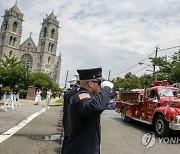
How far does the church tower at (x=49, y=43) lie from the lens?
108738 mm

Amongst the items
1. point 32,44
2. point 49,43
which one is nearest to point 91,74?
point 49,43

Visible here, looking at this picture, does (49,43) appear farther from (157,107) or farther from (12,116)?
(157,107)

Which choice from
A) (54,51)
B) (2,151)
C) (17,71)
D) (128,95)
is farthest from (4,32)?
(2,151)

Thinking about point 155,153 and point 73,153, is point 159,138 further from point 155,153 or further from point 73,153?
point 73,153

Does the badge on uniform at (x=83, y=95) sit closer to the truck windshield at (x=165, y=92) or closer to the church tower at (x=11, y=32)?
the truck windshield at (x=165, y=92)

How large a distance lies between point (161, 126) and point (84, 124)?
819 cm

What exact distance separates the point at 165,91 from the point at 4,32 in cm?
9858

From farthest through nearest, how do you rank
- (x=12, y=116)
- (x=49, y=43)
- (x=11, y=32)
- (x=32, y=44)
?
(x=32, y=44)
(x=49, y=43)
(x=11, y=32)
(x=12, y=116)

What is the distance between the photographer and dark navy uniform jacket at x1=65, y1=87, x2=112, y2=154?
9.12 ft

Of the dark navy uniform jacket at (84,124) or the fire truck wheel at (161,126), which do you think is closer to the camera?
the dark navy uniform jacket at (84,124)

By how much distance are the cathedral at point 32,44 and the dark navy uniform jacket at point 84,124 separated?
10015cm

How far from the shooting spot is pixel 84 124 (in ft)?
9.45

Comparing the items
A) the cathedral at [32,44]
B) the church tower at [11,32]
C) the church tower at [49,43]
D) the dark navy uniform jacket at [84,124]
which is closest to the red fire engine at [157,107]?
the dark navy uniform jacket at [84,124]

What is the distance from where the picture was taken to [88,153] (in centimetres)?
289
